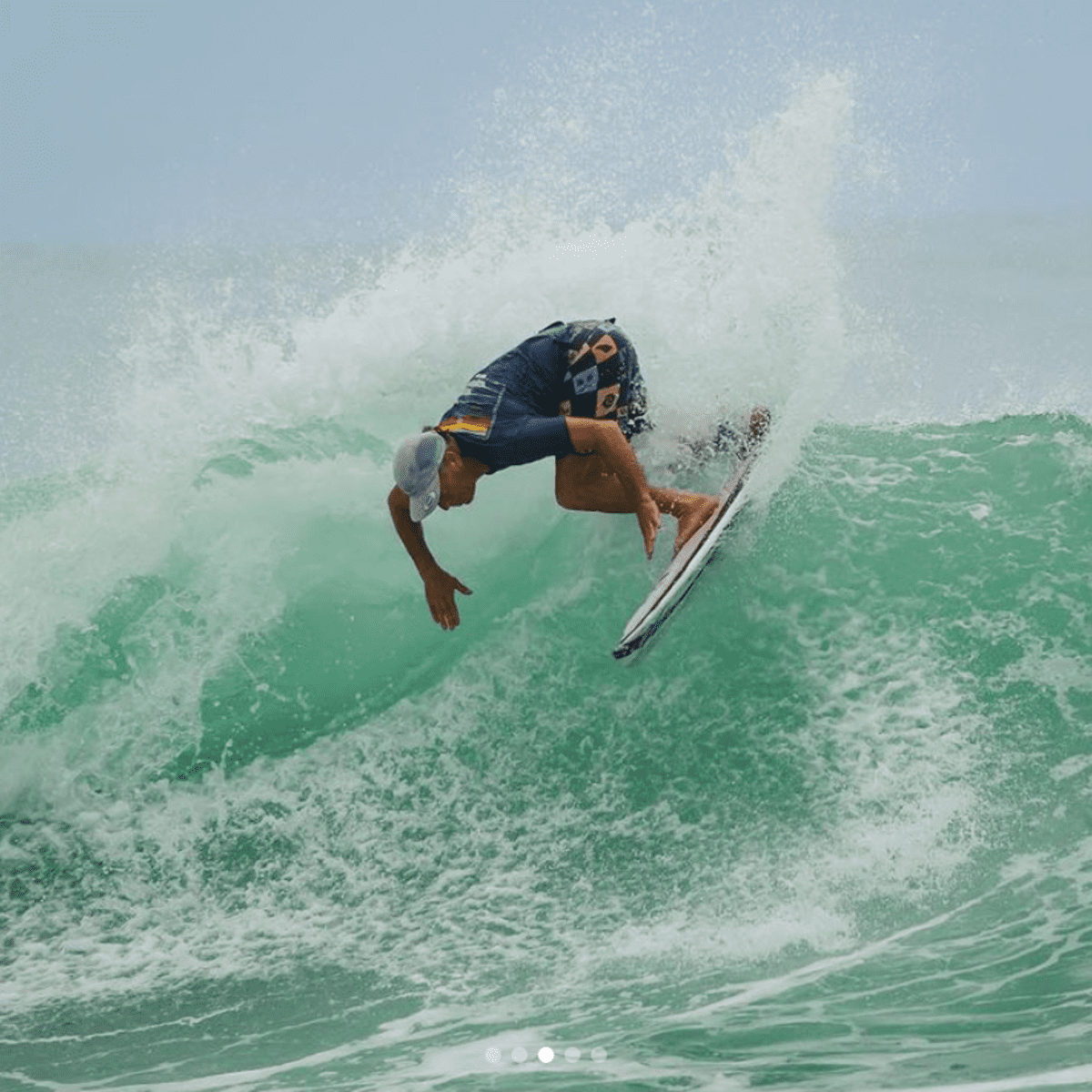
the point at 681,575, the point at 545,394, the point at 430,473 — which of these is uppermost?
the point at 545,394

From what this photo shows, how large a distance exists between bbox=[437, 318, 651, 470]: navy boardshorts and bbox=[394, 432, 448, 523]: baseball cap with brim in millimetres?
218

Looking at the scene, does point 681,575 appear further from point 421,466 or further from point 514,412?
point 421,466

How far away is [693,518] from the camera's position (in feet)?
22.6

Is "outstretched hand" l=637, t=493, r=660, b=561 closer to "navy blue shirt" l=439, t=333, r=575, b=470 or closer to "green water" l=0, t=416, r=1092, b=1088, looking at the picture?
"navy blue shirt" l=439, t=333, r=575, b=470

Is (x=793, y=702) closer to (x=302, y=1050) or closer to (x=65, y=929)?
(x=302, y=1050)

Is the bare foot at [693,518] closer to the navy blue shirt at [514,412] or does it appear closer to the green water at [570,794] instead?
→ the green water at [570,794]

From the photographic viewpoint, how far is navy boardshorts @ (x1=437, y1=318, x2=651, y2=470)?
618 cm

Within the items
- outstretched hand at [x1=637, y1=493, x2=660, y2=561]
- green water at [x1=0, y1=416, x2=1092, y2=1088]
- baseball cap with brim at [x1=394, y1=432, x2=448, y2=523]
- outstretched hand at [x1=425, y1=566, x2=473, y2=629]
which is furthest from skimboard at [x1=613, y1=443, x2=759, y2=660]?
baseball cap with brim at [x1=394, y1=432, x2=448, y2=523]

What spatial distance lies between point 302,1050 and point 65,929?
179 centimetres

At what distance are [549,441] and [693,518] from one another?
3.61 feet

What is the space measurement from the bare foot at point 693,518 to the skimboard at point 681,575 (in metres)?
0.03

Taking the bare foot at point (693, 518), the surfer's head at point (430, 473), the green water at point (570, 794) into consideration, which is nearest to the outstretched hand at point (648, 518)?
the bare foot at point (693, 518)

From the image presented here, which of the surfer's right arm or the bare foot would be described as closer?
the surfer's right arm

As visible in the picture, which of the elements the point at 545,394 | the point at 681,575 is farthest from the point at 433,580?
the point at 681,575
